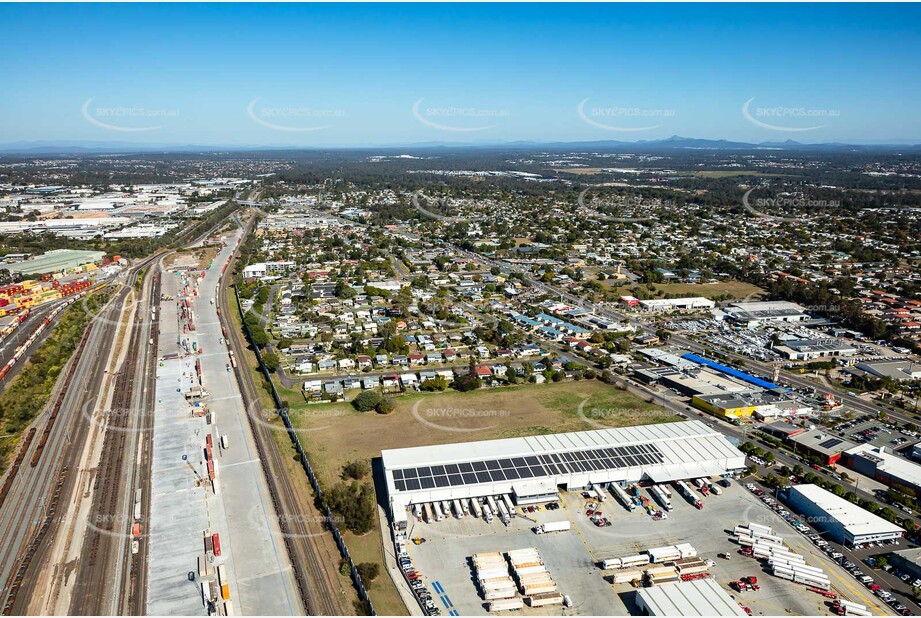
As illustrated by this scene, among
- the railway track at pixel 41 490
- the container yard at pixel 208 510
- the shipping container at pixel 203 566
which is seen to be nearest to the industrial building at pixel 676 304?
the container yard at pixel 208 510

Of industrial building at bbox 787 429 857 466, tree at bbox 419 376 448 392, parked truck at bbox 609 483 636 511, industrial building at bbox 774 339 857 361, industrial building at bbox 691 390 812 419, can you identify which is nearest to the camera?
parked truck at bbox 609 483 636 511

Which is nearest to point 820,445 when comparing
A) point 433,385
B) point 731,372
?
point 731,372

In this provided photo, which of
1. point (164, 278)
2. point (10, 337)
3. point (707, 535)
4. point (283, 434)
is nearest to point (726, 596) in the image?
point (707, 535)

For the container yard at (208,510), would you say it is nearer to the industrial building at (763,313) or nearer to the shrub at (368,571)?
the shrub at (368,571)

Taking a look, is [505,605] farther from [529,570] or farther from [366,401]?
[366,401]

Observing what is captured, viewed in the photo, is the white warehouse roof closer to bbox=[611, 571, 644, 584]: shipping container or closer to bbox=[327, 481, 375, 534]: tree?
bbox=[611, 571, 644, 584]: shipping container

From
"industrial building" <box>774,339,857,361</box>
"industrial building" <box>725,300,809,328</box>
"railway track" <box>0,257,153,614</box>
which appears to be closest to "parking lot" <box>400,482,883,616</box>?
"railway track" <box>0,257,153,614</box>
